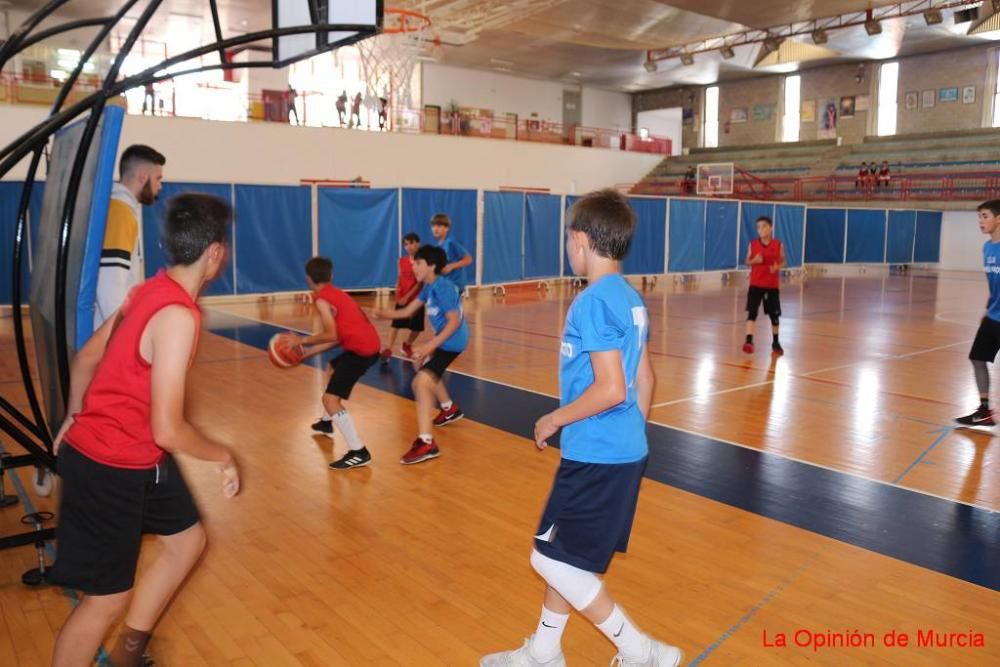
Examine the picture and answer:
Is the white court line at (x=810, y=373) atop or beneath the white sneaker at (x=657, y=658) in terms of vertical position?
beneath

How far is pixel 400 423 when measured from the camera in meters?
6.66

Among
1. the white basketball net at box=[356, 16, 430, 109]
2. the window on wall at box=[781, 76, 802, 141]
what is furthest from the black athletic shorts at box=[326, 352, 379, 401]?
the window on wall at box=[781, 76, 802, 141]

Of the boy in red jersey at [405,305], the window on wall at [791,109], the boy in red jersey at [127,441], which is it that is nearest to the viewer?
the boy in red jersey at [127,441]

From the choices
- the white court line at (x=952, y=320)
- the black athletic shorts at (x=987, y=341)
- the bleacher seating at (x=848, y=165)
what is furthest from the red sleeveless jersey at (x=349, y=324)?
the bleacher seating at (x=848, y=165)

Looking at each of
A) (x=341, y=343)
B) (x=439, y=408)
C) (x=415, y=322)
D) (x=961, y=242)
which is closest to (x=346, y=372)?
(x=341, y=343)

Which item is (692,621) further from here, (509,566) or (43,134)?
(43,134)

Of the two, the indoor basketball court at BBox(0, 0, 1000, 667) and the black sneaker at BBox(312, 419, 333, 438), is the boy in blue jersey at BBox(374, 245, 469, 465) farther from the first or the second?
the black sneaker at BBox(312, 419, 333, 438)

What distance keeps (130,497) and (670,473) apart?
387cm

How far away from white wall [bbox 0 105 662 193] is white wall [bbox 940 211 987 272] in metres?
14.2

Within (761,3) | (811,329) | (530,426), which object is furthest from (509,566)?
(761,3)

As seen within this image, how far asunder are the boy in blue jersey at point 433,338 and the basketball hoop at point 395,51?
10962mm

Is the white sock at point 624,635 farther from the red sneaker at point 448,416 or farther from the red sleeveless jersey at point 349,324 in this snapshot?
the red sneaker at point 448,416

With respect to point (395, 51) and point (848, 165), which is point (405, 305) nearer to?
point (395, 51)

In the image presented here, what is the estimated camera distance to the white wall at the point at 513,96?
108 ft
